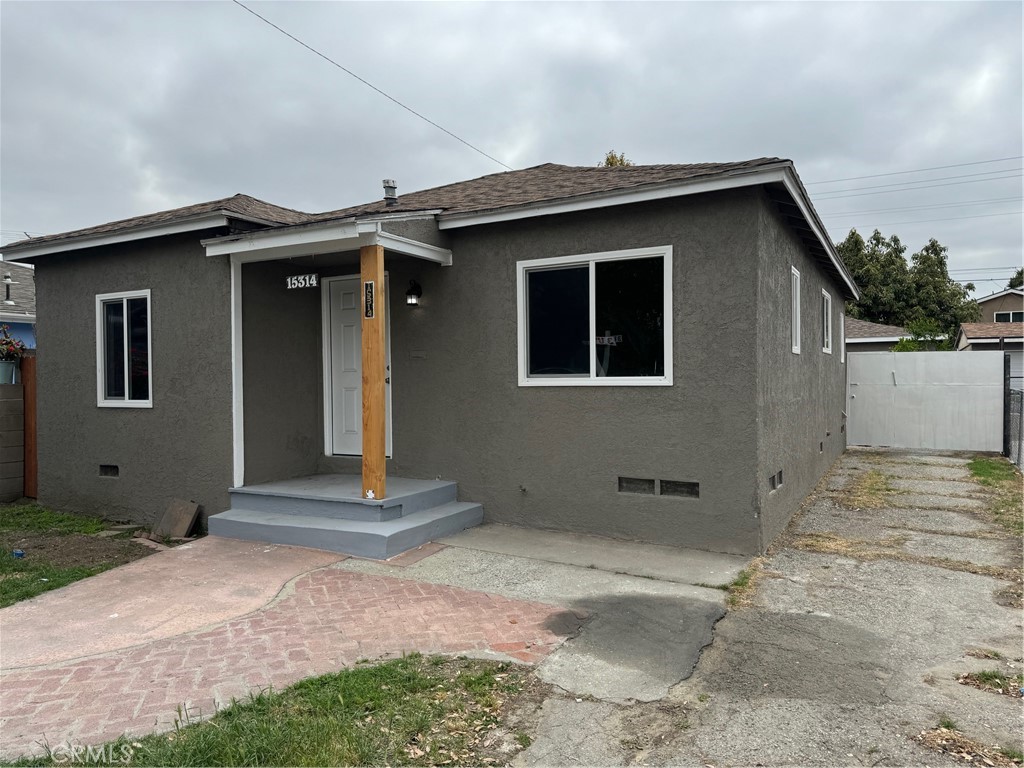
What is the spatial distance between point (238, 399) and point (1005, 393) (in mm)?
14395

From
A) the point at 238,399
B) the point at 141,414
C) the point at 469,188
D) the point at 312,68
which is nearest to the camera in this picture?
the point at 238,399

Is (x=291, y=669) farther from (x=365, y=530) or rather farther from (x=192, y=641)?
(x=365, y=530)

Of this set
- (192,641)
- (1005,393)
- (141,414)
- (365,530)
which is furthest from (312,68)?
(1005,393)

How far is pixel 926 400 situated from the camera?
576 inches

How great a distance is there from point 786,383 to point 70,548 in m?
8.00

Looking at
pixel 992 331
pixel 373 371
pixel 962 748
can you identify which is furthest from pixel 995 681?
pixel 992 331

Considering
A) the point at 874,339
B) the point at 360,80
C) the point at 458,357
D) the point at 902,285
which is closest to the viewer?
the point at 458,357

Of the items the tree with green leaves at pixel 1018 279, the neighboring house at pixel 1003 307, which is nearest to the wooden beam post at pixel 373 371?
the neighboring house at pixel 1003 307

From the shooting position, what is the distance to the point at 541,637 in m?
4.33

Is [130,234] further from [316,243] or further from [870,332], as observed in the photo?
[870,332]

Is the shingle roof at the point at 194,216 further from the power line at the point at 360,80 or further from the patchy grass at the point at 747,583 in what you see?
the patchy grass at the point at 747,583

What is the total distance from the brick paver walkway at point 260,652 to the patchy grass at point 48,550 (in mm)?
2000

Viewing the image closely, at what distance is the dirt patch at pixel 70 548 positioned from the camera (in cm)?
662

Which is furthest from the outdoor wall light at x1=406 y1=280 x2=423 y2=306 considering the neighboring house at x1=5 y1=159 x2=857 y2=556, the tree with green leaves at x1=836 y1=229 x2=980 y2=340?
the tree with green leaves at x1=836 y1=229 x2=980 y2=340
